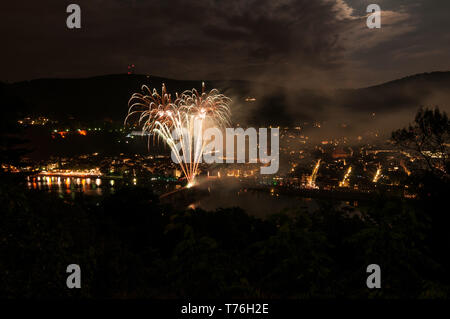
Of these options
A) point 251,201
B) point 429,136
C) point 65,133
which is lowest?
point 251,201

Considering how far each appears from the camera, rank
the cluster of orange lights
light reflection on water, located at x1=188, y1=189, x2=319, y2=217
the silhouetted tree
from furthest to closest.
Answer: the cluster of orange lights
light reflection on water, located at x1=188, y1=189, x2=319, y2=217
the silhouetted tree

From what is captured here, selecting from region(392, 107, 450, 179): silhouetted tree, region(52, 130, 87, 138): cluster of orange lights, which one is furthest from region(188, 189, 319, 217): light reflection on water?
region(52, 130, 87, 138): cluster of orange lights

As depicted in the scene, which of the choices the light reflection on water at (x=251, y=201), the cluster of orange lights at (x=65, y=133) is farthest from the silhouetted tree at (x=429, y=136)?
the cluster of orange lights at (x=65, y=133)

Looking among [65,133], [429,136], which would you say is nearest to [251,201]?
[429,136]

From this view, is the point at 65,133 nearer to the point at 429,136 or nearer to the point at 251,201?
the point at 251,201

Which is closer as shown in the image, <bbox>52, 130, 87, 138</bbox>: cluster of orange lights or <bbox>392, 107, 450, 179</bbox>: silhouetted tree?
<bbox>392, 107, 450, 179</bbox>: silhouetted tree

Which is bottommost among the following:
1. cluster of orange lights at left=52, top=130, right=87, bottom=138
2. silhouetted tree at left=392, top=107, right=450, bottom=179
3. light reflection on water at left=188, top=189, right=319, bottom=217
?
light reflection on water at left=188, top=189, right=319, bottom=217

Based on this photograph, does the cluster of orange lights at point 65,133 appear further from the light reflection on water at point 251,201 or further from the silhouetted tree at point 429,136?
the silhouetted tree at point 429,136

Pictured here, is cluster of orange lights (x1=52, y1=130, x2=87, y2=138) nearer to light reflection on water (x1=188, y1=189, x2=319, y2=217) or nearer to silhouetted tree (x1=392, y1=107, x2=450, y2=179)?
light reflection on water (x1=188, y1=189, x2=319, y2=217)

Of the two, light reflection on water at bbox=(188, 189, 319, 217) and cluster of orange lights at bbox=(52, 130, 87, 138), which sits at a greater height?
cluster of orange lights at bbox=(52, 130, 87, 138)

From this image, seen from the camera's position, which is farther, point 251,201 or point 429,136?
point 251,201

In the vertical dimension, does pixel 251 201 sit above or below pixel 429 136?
below
